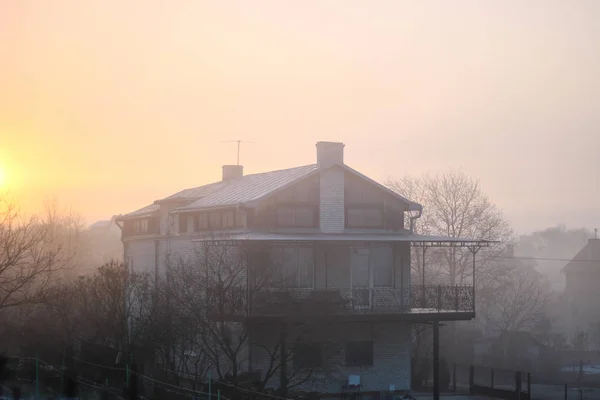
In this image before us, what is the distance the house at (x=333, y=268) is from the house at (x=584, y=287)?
48.8 meters

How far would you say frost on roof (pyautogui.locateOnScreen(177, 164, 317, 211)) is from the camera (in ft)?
106

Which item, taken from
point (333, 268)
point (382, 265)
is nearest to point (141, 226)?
point (333, 268)

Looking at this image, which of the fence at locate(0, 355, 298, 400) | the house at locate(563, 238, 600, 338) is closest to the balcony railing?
the fence at locate(0, 355, 298, 400)

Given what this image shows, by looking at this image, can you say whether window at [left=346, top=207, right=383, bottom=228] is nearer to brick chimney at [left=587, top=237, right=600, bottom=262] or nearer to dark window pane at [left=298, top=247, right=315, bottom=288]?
dark window pane at [left=298, top=247, right=315, bottom=288]

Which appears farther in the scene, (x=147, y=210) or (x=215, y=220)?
(x=147, y=210)

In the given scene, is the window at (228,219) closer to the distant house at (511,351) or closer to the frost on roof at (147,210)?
the frost on roof at (147,210)

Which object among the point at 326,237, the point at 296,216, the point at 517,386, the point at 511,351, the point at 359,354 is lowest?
the point at 511,351

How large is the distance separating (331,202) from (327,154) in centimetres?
185

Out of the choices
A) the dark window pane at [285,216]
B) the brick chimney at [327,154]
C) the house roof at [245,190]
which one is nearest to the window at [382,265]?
the house roof at [245,190]

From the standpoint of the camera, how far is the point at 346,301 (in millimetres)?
29859

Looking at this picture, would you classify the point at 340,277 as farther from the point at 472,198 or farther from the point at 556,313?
the point at 556,313

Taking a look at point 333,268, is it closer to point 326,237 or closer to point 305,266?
point 305,266

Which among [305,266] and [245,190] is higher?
[245,190]

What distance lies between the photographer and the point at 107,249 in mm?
128625
